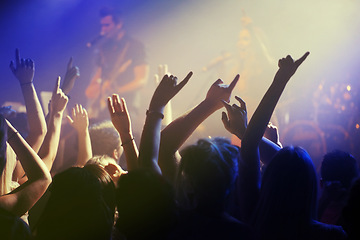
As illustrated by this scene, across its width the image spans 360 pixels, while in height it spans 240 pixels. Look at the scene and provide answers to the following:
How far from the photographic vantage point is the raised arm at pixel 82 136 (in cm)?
195

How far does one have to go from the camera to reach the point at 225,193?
1.06 metres

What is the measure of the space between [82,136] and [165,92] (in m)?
0.82

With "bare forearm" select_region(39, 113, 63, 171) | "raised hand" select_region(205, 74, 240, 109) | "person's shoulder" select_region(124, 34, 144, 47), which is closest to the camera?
"raised hand" select_region(205, 74, 240, 109)

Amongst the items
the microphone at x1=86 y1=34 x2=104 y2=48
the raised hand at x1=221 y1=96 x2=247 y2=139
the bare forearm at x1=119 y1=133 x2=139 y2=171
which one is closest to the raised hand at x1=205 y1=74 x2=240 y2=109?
the raised hand at x1=221 y1=96 x2=247 y2=139

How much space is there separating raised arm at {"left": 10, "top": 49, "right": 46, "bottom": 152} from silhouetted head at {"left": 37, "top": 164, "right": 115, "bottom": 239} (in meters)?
0.82

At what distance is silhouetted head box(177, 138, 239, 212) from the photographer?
3.43 feet

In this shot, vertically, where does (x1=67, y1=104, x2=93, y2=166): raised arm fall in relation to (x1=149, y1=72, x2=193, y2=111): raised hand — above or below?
below

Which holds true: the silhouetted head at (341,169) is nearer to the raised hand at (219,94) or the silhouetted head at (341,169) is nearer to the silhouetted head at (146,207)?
the raised hand at (219,94)

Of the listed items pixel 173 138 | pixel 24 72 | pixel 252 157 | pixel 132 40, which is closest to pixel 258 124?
pixel 252 157

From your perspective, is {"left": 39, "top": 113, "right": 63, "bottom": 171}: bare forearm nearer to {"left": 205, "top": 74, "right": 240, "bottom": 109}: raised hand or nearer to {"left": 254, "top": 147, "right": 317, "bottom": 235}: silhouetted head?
{"left": 205, "top": 74, "right": 240, "bottom": 109}: raised hand

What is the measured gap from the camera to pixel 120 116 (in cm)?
147

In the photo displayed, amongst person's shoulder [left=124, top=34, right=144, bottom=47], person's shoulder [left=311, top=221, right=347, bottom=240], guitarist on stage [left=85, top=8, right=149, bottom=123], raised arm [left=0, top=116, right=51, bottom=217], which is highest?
person's shoulder [left=124, top=34, right=144, bottom=47]

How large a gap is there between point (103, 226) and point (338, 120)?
13.5ft

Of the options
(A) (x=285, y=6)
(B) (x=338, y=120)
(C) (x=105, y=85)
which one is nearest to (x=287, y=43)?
(A) (x=285, y=6)
